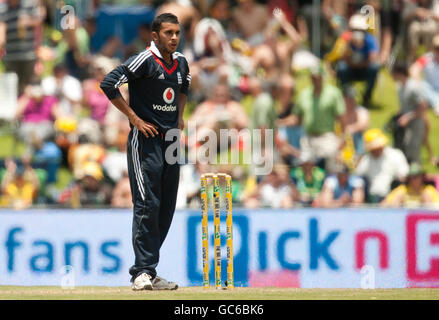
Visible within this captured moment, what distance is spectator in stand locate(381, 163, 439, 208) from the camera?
13.8m

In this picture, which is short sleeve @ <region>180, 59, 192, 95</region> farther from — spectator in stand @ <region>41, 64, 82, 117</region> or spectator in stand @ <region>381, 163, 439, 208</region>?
spectator in stand @ <region>41, 64, 82, 117</region>

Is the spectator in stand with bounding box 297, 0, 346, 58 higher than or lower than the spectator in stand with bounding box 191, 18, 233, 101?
higher

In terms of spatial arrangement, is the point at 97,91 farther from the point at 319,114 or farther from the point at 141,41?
the point at 319,114

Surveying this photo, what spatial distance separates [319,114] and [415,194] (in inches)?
96.1

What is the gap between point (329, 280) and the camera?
11.9m

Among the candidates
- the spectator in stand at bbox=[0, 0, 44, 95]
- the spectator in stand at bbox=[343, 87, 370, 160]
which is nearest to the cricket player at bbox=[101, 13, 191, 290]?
the spectator in stand at bbox=[343, 87, 370, 160]

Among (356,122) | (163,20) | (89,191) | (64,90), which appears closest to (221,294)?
(163,20)

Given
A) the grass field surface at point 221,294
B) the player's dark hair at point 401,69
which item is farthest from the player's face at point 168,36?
the player's dark hair at point 401,69

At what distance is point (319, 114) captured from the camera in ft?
51.9

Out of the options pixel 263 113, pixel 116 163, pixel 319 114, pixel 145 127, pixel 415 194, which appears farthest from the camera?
pixel 319 114

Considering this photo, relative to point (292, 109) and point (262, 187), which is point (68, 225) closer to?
point (262, 187)

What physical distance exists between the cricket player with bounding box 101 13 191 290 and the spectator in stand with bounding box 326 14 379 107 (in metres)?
7.93

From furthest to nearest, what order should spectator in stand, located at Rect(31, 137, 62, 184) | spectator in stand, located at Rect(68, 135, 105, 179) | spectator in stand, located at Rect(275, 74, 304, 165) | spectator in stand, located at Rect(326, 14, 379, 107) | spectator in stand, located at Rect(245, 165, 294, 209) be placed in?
spectator in stand, located at Rect(326, 14, 379, 107) → spectator in stand, located at Rect(31, 137, 62, 184) → spectator in stand, located at Rect(68, 135, 105, 179) → spectator in stand, located at Rect(275, 74, 304, 165) → spectator in stand, located at Rect(245, 165, 294, 209)

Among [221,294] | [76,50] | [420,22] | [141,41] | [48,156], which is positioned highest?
[420,22]
